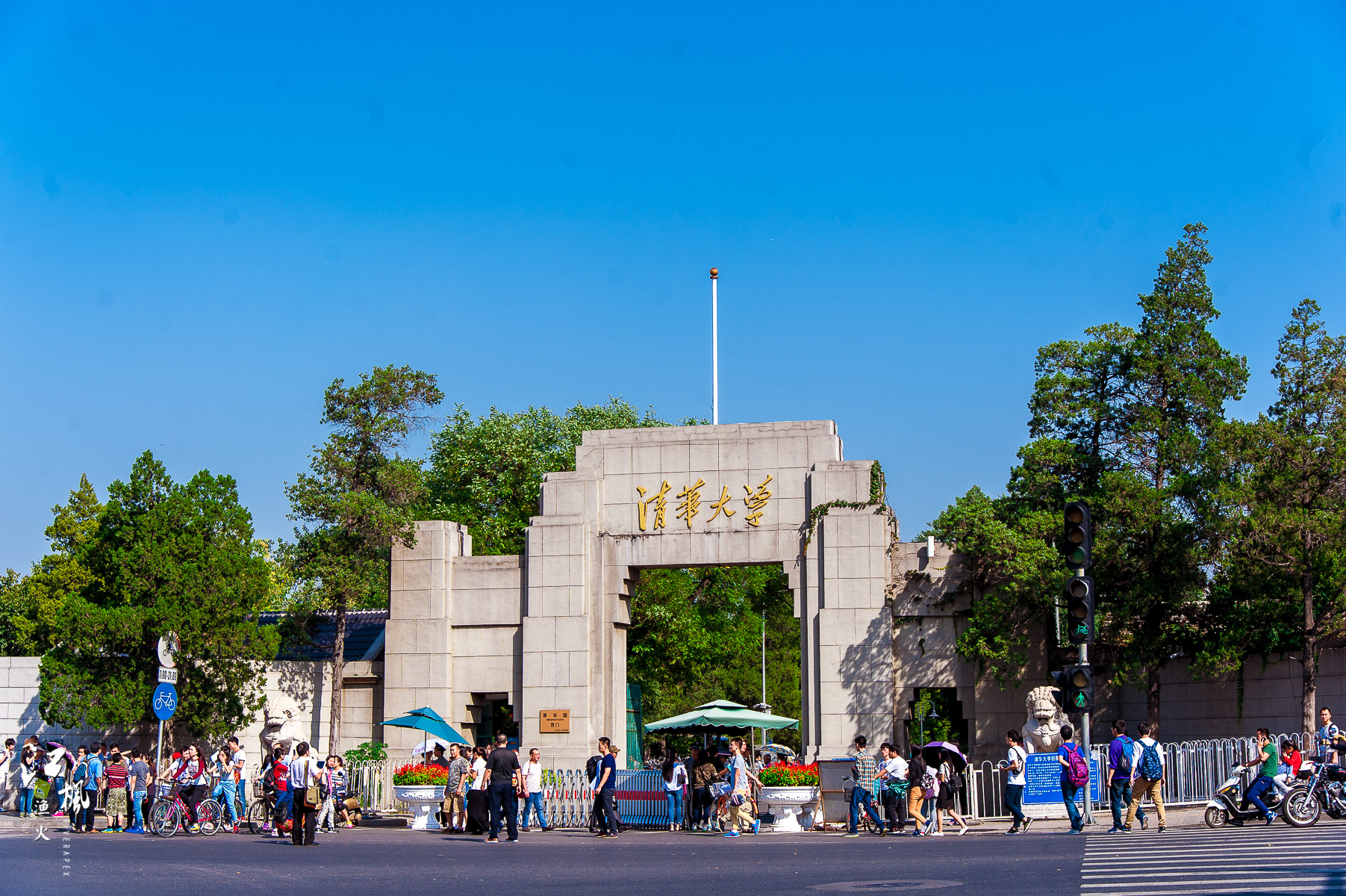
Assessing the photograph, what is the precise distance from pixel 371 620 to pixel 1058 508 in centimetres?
1838

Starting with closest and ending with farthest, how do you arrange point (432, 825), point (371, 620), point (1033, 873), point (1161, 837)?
point (1033, 873), point (1161, 837), point (432, 825), point (371, 620)

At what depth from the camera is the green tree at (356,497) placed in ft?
101

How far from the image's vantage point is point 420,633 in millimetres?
30828

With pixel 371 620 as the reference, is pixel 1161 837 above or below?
below

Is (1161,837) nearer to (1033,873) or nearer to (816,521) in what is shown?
(1033,873)

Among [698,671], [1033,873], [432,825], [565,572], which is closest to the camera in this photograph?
[1033,873]

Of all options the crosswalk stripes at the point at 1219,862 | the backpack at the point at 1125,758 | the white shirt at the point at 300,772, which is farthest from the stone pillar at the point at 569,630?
the crosswalk stripes at the point at 1219,862

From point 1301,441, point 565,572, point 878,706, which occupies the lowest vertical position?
point 878,706

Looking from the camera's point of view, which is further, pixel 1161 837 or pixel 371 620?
pixel 371 620

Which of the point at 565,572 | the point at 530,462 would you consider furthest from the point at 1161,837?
the point at 530,462

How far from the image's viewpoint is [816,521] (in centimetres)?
2930

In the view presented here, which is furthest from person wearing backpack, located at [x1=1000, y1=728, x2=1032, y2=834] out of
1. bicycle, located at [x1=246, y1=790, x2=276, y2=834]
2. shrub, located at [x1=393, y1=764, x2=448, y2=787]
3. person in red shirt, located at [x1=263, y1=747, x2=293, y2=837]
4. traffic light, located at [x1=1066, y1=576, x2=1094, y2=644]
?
bicycle, located at [x1=246, y1=790, x2=276, y2=834]

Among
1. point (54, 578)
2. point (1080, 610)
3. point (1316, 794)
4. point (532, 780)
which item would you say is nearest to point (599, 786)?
point (532, 780)

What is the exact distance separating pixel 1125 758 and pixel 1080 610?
3.24 metres
